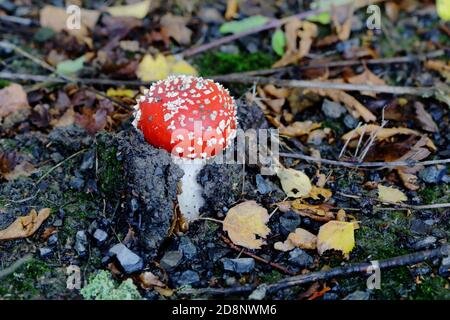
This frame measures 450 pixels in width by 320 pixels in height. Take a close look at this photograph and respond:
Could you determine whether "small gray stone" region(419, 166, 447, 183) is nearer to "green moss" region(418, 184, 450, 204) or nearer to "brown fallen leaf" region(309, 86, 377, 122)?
"green moss" region(418, 184, 450, 204)

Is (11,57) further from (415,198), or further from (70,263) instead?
(415,198)

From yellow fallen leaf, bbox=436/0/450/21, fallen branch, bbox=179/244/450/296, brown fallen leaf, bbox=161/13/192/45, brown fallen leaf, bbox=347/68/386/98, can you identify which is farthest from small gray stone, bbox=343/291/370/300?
yellow fallen leaf, bbox=436/0/450/21

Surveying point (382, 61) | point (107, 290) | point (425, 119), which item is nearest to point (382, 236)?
point (425, 119)

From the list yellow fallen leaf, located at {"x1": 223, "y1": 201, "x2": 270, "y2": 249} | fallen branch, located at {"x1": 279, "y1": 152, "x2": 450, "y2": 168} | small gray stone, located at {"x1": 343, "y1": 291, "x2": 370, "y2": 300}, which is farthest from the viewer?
fallen branch, located at {"x1": 279, "y1": 152, "x2": 450, "y2": 168}

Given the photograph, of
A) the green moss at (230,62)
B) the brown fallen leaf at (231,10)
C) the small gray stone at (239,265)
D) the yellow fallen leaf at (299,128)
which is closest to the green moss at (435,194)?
the yellow fallen leaf at (299,128)

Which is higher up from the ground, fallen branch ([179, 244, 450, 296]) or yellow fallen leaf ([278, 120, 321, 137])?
yellow fallen leaf ([278, 120, 321, 137])
